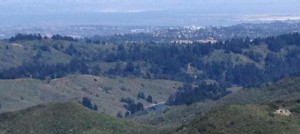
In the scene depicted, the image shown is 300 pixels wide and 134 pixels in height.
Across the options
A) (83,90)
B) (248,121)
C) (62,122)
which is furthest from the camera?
(83,90)

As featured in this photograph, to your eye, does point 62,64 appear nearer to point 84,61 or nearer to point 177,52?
point 84,61

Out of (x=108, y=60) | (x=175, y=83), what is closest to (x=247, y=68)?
(x=175, y=83)

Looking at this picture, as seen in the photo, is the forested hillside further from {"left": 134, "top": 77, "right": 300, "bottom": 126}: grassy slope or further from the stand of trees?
{"left": 134, "top": 77, "right": 300, "bottom": 126}: grassy slope

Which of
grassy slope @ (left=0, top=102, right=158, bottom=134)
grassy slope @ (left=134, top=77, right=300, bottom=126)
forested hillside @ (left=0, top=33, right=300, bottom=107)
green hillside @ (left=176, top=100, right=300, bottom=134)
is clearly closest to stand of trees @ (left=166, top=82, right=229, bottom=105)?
grassy slope @ (left=134, top=77, right=300, bottom=126)

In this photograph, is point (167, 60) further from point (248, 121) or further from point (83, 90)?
point (248, 121)

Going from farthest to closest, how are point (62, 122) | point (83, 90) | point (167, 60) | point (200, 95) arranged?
point (167, 60) → point (83, 90) → point (200, 95) → point (62, 122)

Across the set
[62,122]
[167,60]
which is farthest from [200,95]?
[167,60]
